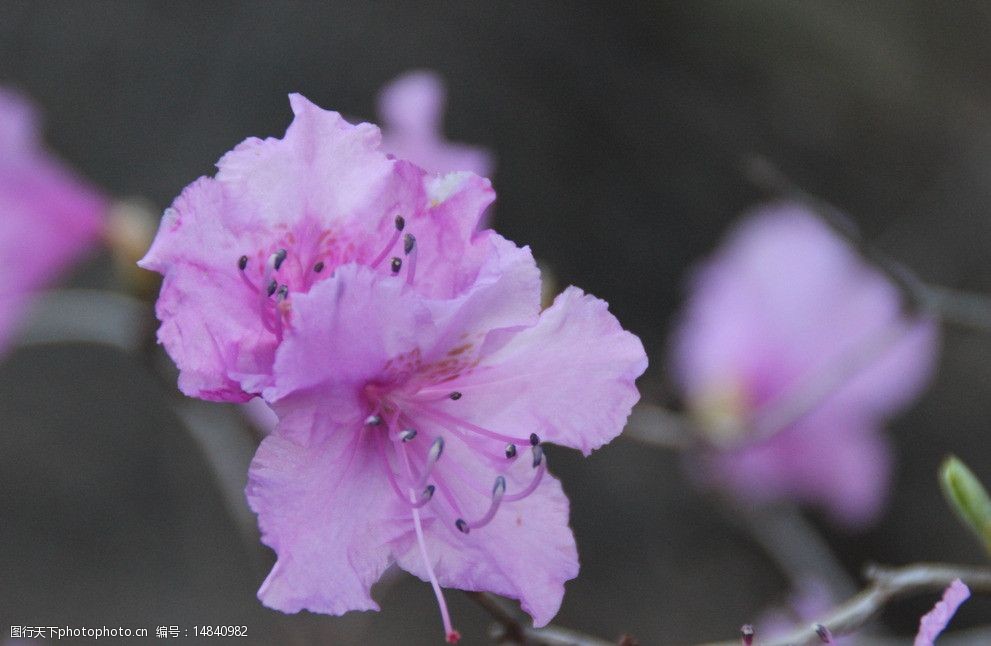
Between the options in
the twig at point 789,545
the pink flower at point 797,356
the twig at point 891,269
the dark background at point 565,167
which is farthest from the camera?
the dark background at point 565,167

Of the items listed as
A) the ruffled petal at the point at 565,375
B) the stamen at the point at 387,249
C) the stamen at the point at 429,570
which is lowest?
the stamen at the point at 429,570

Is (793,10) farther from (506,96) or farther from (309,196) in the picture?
(309,196)

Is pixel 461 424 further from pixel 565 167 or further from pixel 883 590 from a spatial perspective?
pixel 565 167

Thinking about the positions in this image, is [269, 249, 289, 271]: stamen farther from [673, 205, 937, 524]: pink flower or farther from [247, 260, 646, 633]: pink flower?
[673, 205, 937, 524]: pink flower

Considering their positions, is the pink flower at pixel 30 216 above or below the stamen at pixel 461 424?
below

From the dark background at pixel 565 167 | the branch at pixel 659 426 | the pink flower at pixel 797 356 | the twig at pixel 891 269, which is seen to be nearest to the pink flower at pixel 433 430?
the twig at pixel 891 269

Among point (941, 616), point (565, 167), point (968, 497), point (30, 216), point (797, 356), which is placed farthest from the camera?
point (565, 167)

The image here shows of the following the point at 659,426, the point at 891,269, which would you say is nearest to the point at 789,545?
the point at 659,426

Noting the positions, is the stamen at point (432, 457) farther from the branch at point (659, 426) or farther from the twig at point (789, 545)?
the twig at point (789, 545)
